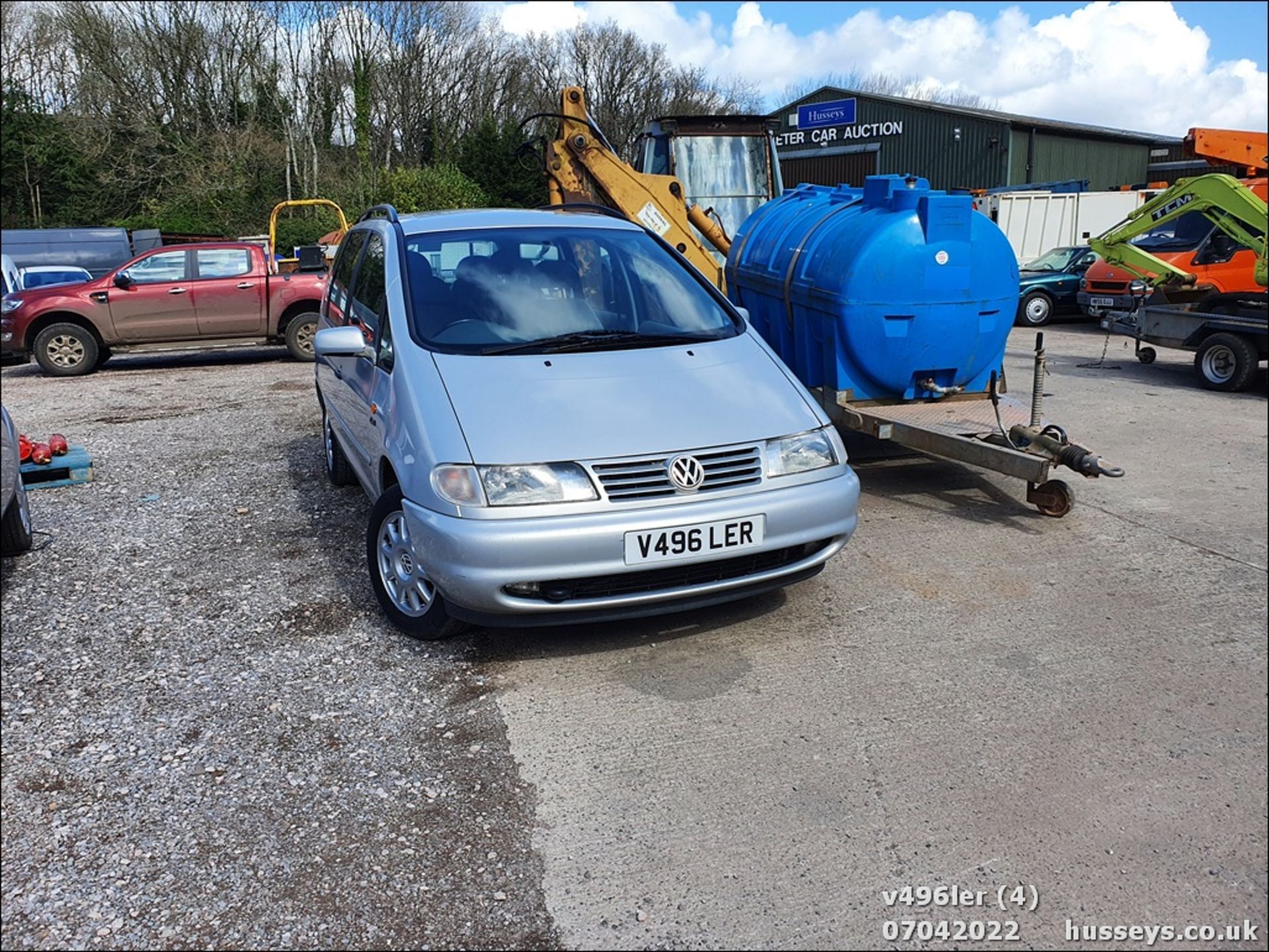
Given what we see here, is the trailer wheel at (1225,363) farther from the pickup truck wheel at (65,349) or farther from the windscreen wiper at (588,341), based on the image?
the pickup truck wheel at (65,349)

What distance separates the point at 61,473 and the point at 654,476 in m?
5.16

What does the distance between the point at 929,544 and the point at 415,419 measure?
9.52ft

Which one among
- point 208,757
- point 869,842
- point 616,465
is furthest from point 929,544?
point 208,757

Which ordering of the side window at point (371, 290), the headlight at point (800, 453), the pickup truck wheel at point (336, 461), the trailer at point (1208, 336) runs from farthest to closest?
the trailer at point (1208, 336)
the pickup truck wheel at point (336, 461)
the side window at point (371, 290)
the headlight at point (800, 453)

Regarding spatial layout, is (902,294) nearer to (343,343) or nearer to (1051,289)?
(343,343)

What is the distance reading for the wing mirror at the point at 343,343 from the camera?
460cm

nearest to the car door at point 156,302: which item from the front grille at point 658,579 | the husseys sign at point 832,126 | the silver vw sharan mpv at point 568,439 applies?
the silver vw sharan mpv at point 568,439

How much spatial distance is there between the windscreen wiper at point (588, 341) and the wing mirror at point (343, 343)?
2.16 ft

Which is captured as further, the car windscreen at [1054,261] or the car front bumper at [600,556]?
the car windscreen at [1054,261]

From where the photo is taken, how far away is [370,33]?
34.2 metres

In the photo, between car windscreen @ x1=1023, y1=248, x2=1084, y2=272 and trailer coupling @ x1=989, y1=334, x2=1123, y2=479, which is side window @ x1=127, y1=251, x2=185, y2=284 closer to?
trailer coupling @ x1=989, y1=334, x2=1123, y2=479

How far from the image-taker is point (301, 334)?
46.4ft

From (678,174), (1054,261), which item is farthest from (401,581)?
(1054,261)

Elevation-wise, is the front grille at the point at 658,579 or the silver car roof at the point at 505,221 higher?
the silver car roof at the point at 505,221
